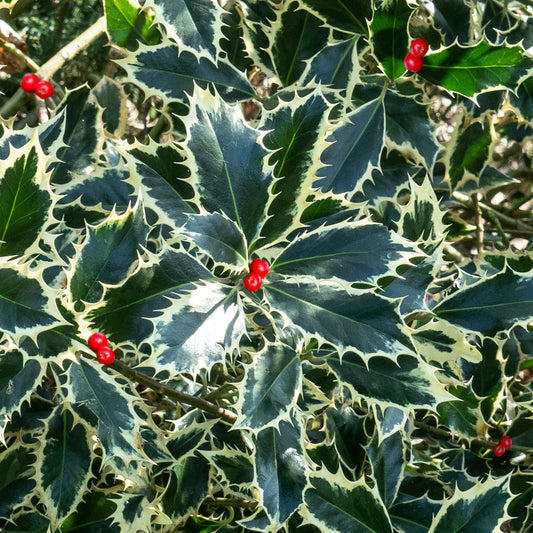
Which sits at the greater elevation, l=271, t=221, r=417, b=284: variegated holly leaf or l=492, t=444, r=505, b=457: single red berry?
l=271, t=221, r=417, b=284: variegated holly leaf

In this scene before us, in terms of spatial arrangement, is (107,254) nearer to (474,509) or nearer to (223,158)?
(223,158)

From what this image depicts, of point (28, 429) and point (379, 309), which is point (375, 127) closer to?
point (379, 309)

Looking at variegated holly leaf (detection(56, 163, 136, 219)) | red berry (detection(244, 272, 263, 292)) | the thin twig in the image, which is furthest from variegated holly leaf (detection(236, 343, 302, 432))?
the thin twig

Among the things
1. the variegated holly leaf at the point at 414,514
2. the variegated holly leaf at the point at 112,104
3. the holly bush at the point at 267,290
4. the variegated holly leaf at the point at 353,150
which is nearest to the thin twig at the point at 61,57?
the holly bush at the point at 267,290

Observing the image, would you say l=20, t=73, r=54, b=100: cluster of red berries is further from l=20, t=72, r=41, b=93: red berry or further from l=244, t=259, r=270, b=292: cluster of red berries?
l=244, t=259, r=270, b=292: cluster of red berries

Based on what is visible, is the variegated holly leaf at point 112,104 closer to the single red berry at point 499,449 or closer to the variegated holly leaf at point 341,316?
the variegated holly leaf at point 341,316

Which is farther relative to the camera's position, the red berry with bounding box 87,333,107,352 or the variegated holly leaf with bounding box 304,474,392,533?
the variegated holly leaf with bounding box 304,474,392,533

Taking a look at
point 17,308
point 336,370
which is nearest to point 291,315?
point 336,370
